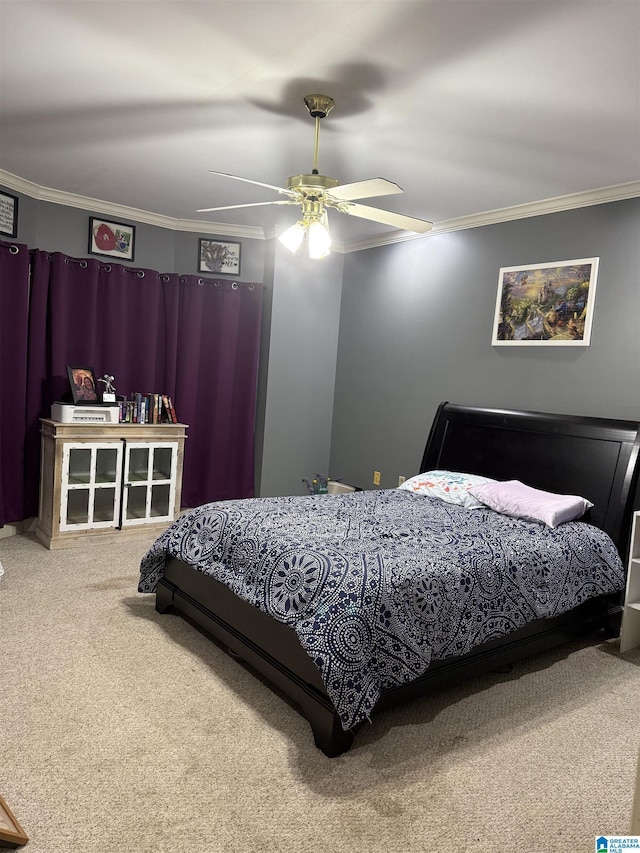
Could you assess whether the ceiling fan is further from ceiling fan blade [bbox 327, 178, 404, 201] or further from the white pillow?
the white pillow

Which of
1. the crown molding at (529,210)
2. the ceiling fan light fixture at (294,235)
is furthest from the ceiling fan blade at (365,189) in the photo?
the crown molding at (529,210)

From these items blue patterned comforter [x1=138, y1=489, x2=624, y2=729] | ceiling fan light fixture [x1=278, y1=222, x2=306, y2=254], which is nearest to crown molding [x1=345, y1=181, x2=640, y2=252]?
ceiling fan light fixture [x1=278, y1=222, x2=306, y2=254]

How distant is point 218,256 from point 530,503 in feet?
11.2

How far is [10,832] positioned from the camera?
1.69 metres

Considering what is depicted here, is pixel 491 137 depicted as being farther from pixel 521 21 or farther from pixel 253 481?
pixel 253 481

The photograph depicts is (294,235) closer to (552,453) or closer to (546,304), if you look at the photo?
(546,304)

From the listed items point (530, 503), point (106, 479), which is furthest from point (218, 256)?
point (530, 503)

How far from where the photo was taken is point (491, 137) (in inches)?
124

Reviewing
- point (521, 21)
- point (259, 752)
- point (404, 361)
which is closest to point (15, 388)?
point (404, 361)

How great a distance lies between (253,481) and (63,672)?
2.97 m

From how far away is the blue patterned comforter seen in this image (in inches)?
89.4

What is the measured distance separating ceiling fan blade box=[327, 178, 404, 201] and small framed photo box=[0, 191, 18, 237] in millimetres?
2658

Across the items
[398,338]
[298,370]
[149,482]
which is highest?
[398,338]

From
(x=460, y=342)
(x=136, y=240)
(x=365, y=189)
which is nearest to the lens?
(x=365, y=189)
